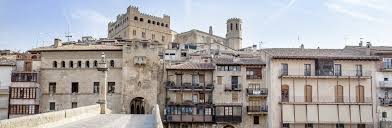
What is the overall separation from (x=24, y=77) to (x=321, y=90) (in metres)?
33.5

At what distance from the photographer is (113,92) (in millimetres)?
60094

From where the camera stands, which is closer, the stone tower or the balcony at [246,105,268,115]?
the balcony at [246,105,268,115]

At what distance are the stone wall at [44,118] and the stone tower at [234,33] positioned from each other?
259ft

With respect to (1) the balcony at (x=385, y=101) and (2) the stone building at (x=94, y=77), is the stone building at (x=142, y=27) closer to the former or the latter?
(2) the stone building at (x=94, y=77)

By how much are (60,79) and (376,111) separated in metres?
36.2

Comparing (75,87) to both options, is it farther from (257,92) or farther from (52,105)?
(257,92)

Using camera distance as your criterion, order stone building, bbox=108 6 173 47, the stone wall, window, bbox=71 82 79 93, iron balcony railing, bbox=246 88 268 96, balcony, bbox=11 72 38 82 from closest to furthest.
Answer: the stone wall, balcony, bbox=11 72 38 82, iron balcony railing, bbox=246 88 268 96, window, bbox=71 82 79 93, stone building, bbox=108 6 173 47

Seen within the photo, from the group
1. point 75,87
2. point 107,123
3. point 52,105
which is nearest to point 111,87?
point 75,87

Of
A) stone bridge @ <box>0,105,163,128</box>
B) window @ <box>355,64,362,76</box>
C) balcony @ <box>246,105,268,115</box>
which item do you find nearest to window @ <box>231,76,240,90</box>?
balcony @ <box>246,105,268,115</box>

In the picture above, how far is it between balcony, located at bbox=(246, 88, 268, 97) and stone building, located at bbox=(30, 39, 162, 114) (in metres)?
10.5

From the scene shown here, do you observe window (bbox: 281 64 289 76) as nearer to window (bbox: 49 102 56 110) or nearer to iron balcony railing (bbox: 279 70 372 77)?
iron balcony railing (bbox: 279 70 372 77)

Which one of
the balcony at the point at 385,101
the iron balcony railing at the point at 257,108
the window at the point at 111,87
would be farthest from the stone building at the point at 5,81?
the balcony at the point at 385,101

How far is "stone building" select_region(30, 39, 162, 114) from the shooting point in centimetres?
5991

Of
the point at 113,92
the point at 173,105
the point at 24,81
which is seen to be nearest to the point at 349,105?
the point at 173,105
